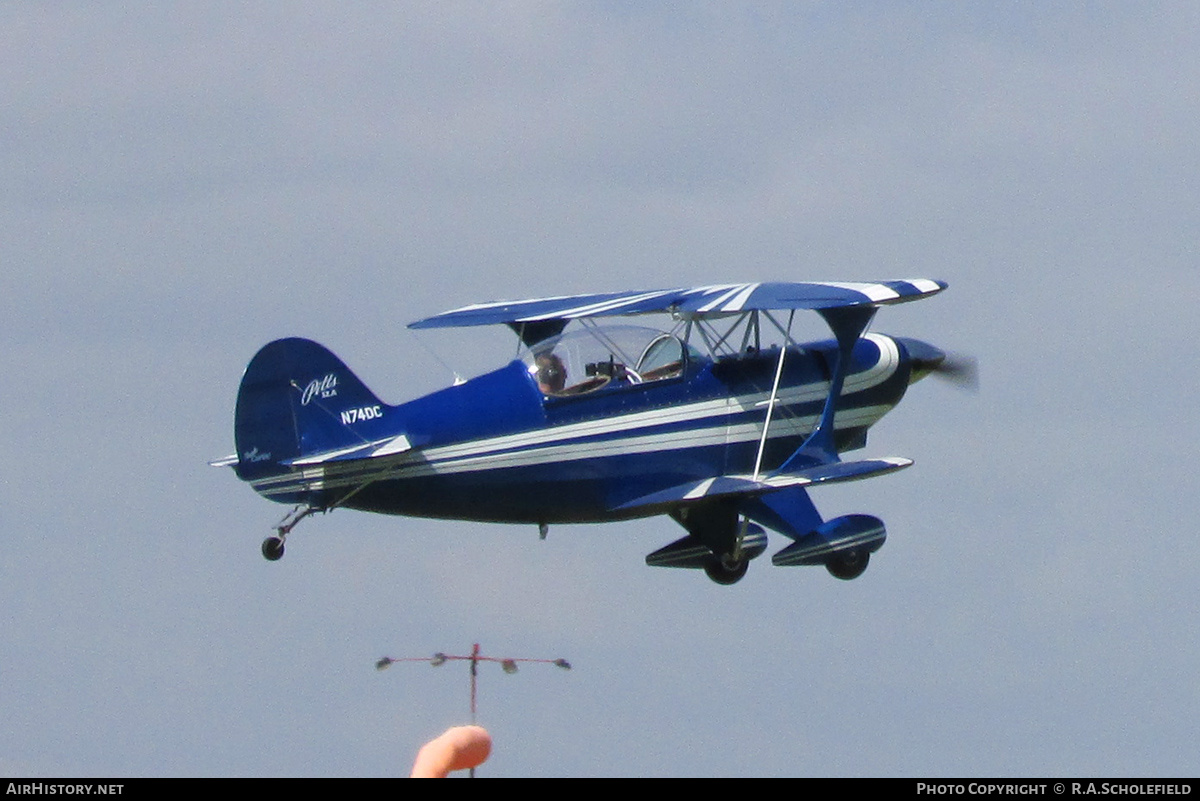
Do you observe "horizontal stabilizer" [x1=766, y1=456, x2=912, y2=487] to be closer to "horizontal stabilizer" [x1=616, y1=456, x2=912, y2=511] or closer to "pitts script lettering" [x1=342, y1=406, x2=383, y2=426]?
"horizontal stabilizer" [x1=616, y1=456, x2=912, y2=511]

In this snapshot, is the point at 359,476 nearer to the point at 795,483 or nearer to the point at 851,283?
the point at 795,483

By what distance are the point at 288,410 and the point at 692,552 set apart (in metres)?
4.43

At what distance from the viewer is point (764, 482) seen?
2125cm

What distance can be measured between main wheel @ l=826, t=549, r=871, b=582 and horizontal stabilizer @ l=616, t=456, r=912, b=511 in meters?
0.98

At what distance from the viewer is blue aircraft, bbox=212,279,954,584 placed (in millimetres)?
20562

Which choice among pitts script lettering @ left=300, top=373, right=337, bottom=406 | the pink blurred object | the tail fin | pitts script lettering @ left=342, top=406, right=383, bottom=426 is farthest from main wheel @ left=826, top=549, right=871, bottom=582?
the pink blurred object

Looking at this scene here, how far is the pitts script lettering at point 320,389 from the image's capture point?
20.5 metres

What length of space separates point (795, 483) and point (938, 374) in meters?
4.25

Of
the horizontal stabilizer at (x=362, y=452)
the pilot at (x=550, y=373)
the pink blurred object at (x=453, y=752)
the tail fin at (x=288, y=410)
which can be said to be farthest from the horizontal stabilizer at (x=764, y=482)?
the pink blurred object at (x=453, y=752)

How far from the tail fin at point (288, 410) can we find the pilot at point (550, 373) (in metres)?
1.57

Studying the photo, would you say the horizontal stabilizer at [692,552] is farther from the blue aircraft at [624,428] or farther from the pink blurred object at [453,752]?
the pink blurred object at [453,752]

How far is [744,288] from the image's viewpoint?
22.5 meters
